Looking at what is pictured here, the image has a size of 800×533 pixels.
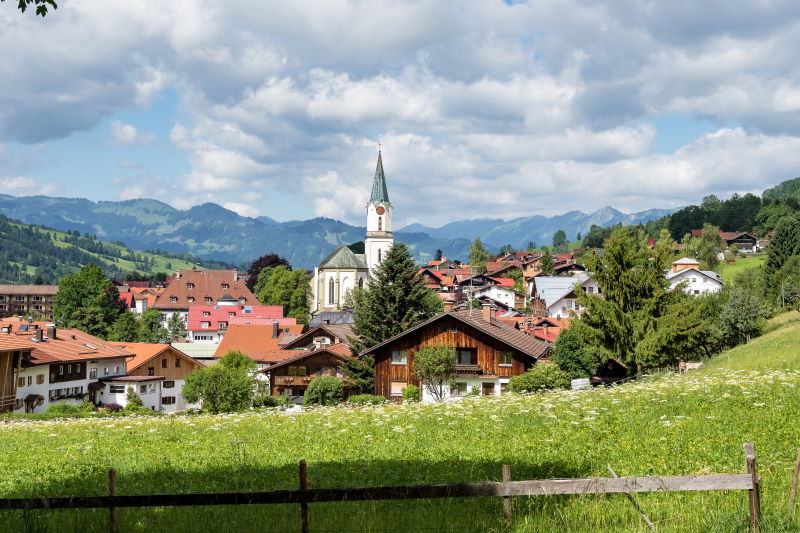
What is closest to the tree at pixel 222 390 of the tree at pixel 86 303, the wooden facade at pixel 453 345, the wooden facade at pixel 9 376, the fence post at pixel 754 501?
the wooden facade at pixel 453 345

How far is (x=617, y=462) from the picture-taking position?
45.4 feet

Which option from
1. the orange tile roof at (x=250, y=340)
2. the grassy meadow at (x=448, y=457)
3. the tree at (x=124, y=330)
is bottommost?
the grassy meadow at (x=448, y=457)

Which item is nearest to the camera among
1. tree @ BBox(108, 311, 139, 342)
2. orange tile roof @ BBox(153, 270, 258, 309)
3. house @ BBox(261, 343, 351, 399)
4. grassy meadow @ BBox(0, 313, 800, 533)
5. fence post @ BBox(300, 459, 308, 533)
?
fence post @ BBox(300, 459, 308, 533)

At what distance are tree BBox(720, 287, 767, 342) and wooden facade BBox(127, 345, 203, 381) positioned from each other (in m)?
49.8

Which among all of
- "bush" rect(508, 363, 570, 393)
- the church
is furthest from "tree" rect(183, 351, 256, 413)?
the church

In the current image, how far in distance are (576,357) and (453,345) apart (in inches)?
325

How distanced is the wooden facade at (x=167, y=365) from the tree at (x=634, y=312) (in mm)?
43667

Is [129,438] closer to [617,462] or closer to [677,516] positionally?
[617,462]

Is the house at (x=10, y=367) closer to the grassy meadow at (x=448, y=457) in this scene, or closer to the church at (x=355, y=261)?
the grassy meadow at (x=448, y=457)

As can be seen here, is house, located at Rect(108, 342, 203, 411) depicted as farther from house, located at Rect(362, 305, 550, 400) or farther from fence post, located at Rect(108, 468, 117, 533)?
fence post, located at Rect(108, 468, 117, 533)

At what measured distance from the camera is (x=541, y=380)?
38.5 metres

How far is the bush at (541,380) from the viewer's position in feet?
126

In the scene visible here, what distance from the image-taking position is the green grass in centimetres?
13216

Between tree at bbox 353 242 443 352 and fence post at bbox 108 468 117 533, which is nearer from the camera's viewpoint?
fence post at bbox 108 468 117 533
